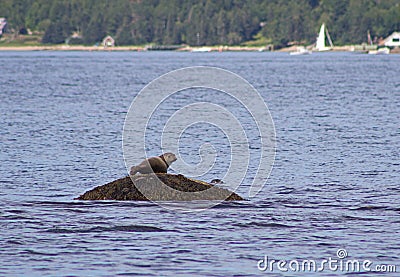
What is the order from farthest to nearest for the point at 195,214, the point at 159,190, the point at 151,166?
the point at 151,166 → the point at 159,190 → the point at 195,214

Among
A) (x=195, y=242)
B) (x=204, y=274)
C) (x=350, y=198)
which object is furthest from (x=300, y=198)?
(x=204, y=274)

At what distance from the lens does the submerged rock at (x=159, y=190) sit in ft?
71.6

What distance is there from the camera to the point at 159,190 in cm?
2180

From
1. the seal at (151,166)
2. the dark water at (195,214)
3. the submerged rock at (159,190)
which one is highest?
the seal at (151,166)

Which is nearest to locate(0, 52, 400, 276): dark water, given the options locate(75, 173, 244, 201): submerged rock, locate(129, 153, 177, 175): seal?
locate(75, 173, 244, 201): submerged rock

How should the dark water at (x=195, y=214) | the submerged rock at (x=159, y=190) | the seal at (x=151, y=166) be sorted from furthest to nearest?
the seal at (x=151, y=166) → the submerged rock at (x=159, y=190) → the dark water at (x=195, y=214)

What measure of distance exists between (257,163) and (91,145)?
7.52 meters

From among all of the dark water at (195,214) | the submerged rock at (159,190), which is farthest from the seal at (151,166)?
the dark water at (195,214)

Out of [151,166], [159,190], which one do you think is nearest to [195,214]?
[159,190]

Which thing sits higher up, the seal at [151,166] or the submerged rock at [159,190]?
the seal at [151,166]

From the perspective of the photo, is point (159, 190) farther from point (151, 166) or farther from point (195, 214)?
point (195, 214)

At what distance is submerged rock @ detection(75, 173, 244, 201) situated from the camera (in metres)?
21.8

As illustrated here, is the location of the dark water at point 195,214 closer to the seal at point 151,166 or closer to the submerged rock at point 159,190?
the submerged rock at point 159,190

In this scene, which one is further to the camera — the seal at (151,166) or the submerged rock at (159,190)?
the seal at (151,166)
